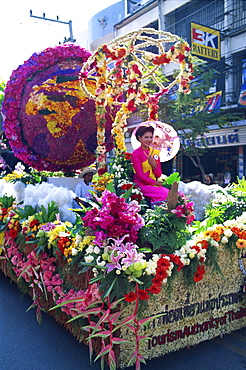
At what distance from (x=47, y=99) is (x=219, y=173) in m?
11.9

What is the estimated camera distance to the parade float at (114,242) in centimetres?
280

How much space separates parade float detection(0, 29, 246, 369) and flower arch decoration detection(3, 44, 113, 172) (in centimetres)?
2

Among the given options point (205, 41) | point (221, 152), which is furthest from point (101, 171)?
point (221, 152)

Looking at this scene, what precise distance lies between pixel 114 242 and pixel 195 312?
1.06 metres

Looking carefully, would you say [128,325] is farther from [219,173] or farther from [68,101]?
[219,173]

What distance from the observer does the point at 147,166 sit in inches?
181

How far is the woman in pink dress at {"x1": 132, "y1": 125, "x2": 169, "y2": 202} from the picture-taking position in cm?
442

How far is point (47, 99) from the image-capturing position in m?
5.36

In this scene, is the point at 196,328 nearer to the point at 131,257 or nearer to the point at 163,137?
the point at 131,257

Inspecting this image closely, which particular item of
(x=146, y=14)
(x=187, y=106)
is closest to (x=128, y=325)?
(x=187, y=106)

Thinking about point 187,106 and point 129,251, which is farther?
point 187,106

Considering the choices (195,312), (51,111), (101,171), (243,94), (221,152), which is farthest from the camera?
(221,152)

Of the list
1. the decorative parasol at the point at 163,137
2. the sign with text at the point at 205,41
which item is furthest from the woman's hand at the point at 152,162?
the sign with text at the point at 205,41

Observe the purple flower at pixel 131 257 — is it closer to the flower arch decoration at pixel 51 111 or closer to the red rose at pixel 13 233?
the red rose at pixel 13 233
